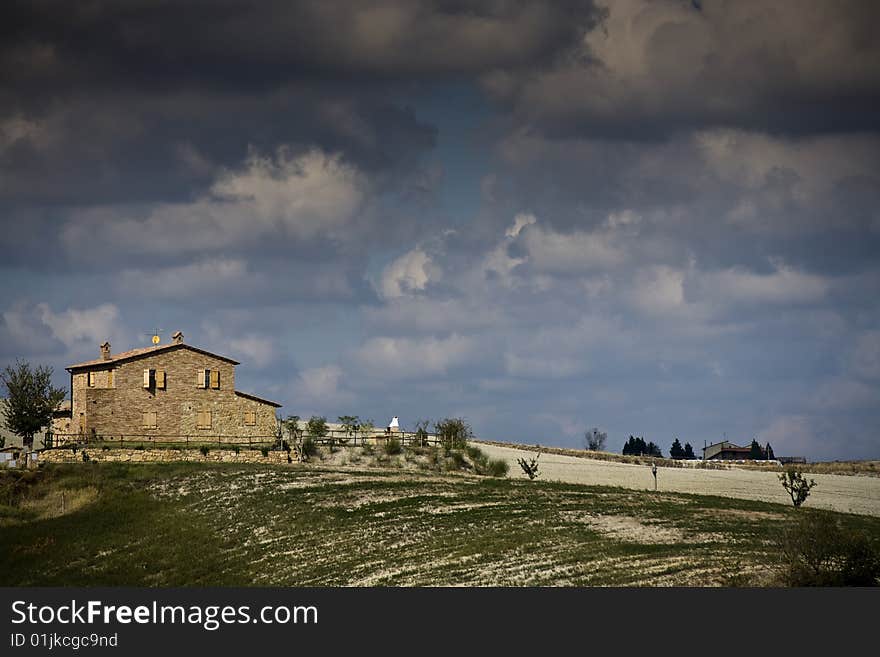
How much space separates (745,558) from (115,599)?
22843mm

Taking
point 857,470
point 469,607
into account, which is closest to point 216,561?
point 469,607

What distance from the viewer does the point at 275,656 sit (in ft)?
103

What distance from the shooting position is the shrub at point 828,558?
3566 centimetres

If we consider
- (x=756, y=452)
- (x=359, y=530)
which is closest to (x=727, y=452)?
(x=756, y=452)

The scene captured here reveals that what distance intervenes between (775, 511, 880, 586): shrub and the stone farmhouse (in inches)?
2451

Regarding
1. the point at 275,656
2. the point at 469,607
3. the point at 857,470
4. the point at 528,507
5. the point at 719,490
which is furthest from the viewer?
the point at 857,470

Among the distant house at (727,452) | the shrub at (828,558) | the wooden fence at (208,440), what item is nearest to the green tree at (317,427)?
the wooden fence at (208,440)

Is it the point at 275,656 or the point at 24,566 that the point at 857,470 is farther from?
the point at 275,656

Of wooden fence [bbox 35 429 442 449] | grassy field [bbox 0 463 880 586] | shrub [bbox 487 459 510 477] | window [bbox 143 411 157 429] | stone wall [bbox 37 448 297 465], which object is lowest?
grassy field [bbox 0 463 880 586]

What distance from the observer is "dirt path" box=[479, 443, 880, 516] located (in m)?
81.0

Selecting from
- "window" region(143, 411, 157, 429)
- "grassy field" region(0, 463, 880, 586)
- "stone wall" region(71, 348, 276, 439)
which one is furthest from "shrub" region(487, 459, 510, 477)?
"window" region(143, 411, 157, 429)

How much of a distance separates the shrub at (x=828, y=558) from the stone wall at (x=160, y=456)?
50.8 m

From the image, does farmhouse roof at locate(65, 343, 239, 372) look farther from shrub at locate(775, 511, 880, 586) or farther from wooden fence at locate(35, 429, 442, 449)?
shrub at locate(775, 511, 880, 586)

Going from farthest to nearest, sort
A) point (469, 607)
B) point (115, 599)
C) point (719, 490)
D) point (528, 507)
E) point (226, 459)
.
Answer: point (719, 490), point (226, 459), point (528, 507), point (115, 599), point (469, 607)
